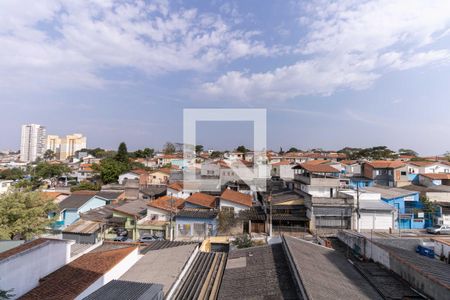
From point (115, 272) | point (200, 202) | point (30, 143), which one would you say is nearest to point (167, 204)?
Result: point (200, 202)

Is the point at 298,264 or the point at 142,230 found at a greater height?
the point at 298,264

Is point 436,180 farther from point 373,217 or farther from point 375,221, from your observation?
point 373,217

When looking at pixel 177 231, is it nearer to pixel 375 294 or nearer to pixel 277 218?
pixel 277 218

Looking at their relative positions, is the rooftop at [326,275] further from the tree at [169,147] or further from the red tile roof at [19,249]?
the tree at [169,147]

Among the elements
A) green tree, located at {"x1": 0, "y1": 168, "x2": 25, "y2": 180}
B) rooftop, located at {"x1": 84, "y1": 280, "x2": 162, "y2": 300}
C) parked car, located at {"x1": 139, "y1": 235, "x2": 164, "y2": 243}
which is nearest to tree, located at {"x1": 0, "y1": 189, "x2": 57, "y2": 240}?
parked car, located at {"x1": 139, "y1": 235, "x2": 164, "y2": 243}

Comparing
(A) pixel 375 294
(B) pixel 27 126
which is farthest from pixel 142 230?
(B) pixel 27 126

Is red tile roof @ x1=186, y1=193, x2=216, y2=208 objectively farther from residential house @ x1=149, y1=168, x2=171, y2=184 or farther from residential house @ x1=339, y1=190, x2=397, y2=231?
residential house @ x1=149, y1=168, x2=171, y2=184
